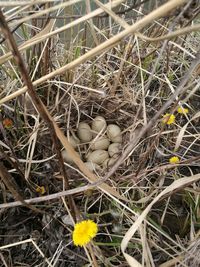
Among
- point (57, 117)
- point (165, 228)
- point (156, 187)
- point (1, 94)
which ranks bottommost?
point (165, 228)

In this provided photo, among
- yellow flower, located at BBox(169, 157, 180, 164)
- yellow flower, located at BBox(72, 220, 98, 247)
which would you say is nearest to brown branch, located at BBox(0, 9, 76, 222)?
yellow flower, located at BBox(72, 220, 98, 247)

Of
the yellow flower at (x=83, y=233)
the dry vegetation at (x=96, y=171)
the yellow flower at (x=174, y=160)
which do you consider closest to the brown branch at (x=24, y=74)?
the dry vegetation at (x=96, y=171)

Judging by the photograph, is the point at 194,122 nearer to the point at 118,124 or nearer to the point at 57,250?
the point at 118,124

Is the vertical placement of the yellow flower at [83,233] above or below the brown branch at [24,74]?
below

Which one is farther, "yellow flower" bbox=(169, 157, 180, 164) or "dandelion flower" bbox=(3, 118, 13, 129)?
"dandelion flower" bbox=(3, 118, 13, 129)

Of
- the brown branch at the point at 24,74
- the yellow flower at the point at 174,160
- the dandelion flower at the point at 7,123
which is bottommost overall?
the yellow flower at the point at 174,160

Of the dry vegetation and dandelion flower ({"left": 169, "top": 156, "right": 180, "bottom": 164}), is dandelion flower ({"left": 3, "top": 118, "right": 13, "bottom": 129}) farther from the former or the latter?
dandelion flower ({"left": 169, "top": 156, "right": 180, "bottom": 164})

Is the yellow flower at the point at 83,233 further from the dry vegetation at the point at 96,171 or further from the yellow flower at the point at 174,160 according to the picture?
the yellow flower at the point at 174,160

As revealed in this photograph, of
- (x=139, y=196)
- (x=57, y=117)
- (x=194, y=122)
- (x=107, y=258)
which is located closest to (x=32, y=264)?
(x=107, y=258)
